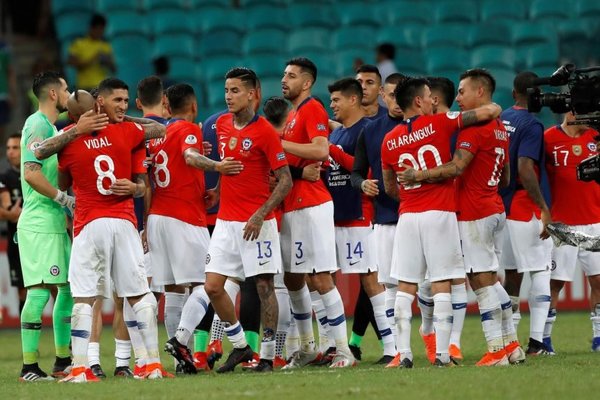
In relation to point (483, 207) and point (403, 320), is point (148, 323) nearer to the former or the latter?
point (403, 320)

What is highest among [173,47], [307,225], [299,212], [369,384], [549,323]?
[173,47]

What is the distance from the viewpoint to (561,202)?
44.2 feet

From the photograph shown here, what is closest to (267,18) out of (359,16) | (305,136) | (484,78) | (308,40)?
(308,40)

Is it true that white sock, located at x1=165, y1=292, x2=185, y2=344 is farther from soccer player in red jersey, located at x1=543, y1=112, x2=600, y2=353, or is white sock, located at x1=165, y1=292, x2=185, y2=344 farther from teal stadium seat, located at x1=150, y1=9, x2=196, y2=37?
teal stadium seat, located at x1=150, y1=9, x2=196, y2=37

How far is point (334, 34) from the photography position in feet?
76.8

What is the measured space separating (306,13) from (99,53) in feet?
13.9

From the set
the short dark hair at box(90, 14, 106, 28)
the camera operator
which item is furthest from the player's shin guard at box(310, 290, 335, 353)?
the short dark hair at box(90, 14, 106, 28)

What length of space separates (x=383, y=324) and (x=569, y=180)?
2455 millimetres

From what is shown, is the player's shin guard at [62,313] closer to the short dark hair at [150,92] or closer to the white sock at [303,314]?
the short dark hair at [150,92]

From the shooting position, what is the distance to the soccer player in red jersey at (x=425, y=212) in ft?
36.6

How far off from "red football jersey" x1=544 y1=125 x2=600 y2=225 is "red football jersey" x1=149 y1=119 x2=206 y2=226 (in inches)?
147

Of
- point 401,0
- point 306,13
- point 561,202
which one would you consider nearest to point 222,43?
point 306,13

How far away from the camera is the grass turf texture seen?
9352 mm

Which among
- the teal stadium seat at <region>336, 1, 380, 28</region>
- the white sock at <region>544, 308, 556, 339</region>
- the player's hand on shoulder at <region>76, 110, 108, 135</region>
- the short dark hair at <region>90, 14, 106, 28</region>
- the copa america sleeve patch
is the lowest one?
the white sock at <region>544, 308, 556, 339</region>
